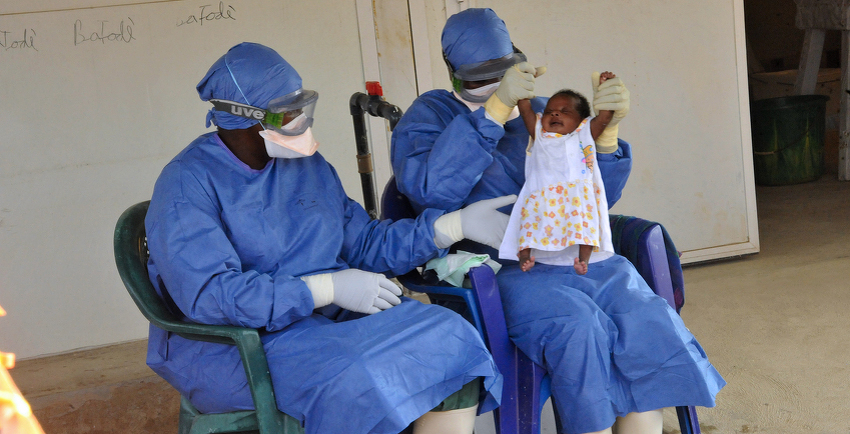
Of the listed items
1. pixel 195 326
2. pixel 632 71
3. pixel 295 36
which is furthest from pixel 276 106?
pixel 632 71

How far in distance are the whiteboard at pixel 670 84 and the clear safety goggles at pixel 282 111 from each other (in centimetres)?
174

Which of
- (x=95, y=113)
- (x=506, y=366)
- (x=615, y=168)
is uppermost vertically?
(x=95, y=113)

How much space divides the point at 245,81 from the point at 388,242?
59 centimetres

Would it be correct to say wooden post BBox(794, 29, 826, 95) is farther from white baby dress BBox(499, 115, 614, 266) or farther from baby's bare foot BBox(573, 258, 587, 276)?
baby's bare foot BBox(573, 258, 587, 276)

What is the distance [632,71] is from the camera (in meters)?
3.74

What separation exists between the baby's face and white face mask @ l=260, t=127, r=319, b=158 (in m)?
0.65

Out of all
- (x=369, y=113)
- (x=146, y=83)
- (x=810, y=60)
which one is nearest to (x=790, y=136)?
(x=810, y=60)

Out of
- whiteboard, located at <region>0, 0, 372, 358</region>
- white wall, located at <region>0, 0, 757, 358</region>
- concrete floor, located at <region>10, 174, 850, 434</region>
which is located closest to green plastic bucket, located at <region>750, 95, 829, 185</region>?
concrete floor, located at <region>10, 174, 850, 434</region>

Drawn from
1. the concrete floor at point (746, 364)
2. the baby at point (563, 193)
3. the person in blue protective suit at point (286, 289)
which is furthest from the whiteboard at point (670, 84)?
the person in blue protective suit at point (286, 289)

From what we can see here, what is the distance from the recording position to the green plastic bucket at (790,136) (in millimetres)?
5781

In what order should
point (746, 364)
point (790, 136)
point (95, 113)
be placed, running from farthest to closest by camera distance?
1. point (790, 136)
2. point (95, 113)
3. point (746, 364)

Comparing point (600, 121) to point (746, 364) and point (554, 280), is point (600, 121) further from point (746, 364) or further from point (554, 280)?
point (746, 364)

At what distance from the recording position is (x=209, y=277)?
1617mm

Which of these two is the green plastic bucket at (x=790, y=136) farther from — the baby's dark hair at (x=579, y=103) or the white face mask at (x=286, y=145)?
the white face mask at (x=286, y=145)
